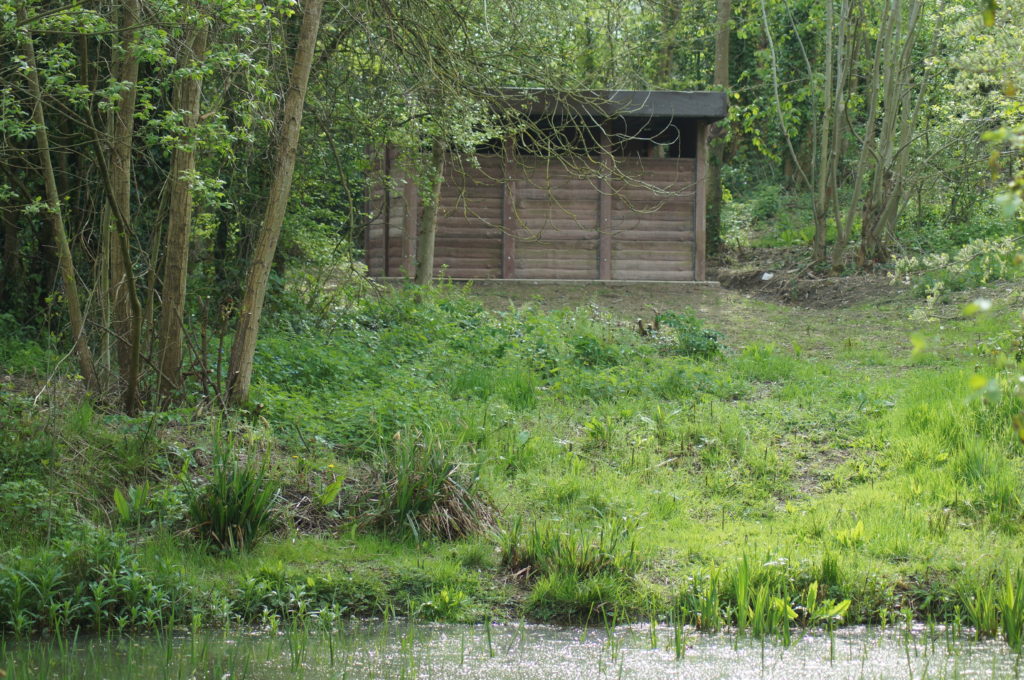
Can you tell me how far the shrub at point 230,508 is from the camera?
6258mm

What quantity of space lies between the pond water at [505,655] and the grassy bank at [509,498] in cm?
20

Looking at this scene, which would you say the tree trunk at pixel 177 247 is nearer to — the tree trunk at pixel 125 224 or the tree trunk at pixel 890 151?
the tree trunk at pixel 125 224

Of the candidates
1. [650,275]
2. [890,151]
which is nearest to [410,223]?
[650,275]

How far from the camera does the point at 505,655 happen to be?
17.1 feet

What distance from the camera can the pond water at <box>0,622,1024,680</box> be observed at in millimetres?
4883

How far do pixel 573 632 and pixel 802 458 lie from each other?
11.6ft

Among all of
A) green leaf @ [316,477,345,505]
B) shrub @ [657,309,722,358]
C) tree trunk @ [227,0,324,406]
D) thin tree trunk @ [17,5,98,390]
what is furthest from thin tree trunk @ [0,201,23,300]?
shrub @ [657,309,722,358]

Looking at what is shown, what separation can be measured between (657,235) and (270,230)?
465 inches

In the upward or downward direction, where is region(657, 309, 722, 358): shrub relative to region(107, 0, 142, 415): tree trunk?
downward

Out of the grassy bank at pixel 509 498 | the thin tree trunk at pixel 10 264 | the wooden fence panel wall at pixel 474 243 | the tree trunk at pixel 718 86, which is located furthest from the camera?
the tree trunk at pixel 718 86

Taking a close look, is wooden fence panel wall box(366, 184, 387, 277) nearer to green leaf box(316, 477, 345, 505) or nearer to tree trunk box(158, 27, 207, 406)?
tree trunk box(158, 27, 207, 406)

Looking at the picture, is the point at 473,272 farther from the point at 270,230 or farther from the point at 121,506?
the point at 121,506

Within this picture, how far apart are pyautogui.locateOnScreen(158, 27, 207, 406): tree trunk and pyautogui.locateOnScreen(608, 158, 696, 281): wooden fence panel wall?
37.8 feet

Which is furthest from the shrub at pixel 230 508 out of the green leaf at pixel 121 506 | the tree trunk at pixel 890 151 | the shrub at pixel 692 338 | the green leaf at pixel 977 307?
the tree trunk at pixel 890 151
